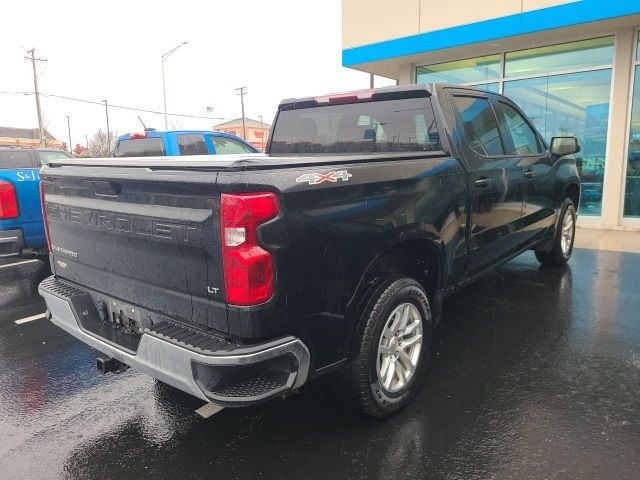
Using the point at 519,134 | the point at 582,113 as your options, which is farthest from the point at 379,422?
the point at 582,113

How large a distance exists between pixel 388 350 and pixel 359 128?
6.19 feet

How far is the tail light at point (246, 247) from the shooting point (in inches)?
86.1

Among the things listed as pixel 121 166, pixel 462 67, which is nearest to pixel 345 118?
pixel 121 166

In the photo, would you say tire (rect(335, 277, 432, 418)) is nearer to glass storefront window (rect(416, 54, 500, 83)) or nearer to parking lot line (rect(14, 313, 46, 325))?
parking lot line (rect(14, 313, 46, 325))

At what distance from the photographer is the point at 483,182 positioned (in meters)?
3.82

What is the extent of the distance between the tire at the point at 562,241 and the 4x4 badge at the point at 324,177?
4235mm

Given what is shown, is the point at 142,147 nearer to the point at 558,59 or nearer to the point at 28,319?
the point at 28,319

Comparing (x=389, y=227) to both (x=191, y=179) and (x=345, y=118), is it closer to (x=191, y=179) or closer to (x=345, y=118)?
(x=191, y=179)

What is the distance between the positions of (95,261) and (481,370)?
8.76 ft

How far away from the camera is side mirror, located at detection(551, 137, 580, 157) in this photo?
5.26 metres

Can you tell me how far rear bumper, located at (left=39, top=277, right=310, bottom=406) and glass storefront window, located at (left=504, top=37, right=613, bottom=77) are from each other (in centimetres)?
933

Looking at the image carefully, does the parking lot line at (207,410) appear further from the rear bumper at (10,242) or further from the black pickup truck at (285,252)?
the rear bumper at (10,242)

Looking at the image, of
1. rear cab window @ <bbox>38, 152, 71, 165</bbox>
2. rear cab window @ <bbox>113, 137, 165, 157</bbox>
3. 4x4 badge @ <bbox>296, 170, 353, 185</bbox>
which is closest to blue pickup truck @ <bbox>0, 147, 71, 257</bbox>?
rear cab window @ <bbox>113, 137, 165, 157</bbox>

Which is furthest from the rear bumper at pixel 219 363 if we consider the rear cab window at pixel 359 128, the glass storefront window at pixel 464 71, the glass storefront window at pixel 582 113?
the glass storefront window at pixel 464 71
